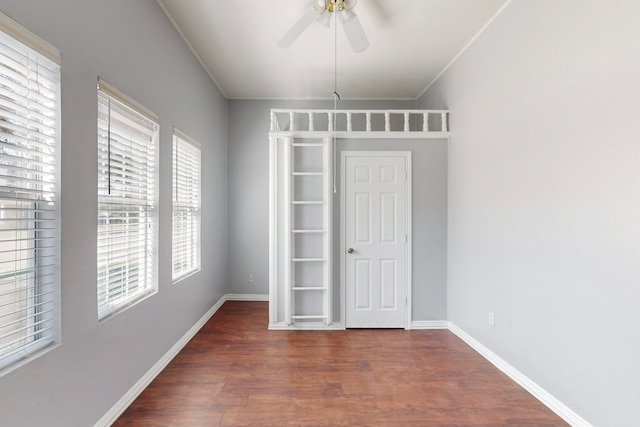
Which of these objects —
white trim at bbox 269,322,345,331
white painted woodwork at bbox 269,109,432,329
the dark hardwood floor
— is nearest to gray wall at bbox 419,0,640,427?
the dark hardwood floor

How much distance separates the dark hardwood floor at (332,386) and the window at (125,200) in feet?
2.74

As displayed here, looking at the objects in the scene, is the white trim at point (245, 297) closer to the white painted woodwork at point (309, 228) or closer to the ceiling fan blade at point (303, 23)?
the white painted woodwork at point (309, 228)

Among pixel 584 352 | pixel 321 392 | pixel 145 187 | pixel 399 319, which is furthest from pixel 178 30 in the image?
pixel 584 352

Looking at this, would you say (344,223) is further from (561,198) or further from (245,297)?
(245,297)

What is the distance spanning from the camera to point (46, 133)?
5.04ft

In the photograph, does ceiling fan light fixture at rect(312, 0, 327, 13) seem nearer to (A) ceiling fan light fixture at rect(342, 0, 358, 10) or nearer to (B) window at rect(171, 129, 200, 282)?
(A) ceiling fan light fixture at rect(342, 0, 358, 10)

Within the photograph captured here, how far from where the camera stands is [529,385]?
7.75ft

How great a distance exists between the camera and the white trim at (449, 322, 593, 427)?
2.00 meters

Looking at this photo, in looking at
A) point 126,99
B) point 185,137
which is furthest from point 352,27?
point 185,137

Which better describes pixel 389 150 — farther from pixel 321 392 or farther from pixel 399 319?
pixel 321 392

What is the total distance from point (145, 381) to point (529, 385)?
9.89 ft

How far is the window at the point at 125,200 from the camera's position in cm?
198

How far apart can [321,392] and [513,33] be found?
333 centimetres

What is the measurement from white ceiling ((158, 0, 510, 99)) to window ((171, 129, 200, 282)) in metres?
1.08
